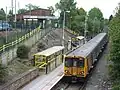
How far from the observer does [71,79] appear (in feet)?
90.8

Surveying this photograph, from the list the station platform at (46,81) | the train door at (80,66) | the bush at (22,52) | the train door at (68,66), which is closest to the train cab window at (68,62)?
the train door at (68,66)

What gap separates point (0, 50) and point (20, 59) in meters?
4.02

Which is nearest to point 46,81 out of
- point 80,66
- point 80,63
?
point 80,66

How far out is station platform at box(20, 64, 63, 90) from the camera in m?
25.3

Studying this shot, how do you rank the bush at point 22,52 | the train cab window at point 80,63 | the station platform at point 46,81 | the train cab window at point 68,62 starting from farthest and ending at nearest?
the bush at point 22,52 < the train cab window at point 68,62 < the train cab window at point 80,63 < the station platform at point 46,81

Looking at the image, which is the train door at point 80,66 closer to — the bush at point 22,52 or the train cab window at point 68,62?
the train cab window at point 68,62

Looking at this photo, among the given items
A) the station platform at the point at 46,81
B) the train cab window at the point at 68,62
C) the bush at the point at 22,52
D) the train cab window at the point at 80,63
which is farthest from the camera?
the bush at the point at 22,52

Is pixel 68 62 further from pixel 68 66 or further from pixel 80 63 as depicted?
pixel 80 63

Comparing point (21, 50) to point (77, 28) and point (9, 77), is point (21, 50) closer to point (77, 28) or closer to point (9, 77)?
point (9, 77)

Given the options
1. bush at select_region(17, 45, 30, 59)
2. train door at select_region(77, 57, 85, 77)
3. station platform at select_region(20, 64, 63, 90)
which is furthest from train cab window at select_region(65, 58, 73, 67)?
bush at select_region(17, 45, 30, 59)

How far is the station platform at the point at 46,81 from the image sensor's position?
2531 centimetres

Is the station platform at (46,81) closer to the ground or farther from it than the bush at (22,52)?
closer to the ground

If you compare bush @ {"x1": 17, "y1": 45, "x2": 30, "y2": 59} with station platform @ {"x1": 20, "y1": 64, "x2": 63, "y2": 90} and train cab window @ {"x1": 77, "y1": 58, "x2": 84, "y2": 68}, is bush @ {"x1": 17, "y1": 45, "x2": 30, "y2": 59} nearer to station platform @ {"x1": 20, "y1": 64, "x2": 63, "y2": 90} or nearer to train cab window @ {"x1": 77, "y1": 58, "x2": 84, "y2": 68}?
station platform @ {"x1": 20, "y1": 64, "x2": 63, "y2": 90}

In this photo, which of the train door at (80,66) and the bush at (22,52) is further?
the bush at (22,52)
